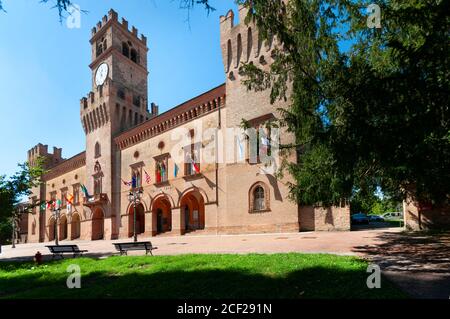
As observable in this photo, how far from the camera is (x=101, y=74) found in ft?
136

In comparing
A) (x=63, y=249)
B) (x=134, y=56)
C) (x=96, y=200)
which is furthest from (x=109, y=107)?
(x=63, y=249)

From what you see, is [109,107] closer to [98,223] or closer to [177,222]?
[98,223]

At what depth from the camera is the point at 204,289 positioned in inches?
258

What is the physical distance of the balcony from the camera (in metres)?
36.7

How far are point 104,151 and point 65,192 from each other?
12.7 m

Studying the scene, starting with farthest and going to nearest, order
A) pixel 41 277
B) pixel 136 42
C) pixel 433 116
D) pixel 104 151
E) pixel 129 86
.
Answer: pixel 136 42, pixel 129 86, pixel 104 151, pixel 41 277, pixel 433 116

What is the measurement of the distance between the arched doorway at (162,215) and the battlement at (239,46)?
1443 cm

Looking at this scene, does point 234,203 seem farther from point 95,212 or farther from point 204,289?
point 95,212

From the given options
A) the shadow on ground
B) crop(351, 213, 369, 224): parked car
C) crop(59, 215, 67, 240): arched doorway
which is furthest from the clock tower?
the shadow on ground

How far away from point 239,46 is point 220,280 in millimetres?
23480

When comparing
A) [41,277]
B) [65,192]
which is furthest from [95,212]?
[41,277]

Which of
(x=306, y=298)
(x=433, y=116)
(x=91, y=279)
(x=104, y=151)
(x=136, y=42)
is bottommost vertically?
(x=91, y=279)

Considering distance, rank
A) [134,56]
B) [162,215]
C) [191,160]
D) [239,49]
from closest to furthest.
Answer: [239,49] → [191,160] → [162,215] → [134,56]

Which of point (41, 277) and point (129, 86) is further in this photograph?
point (129, 86)
